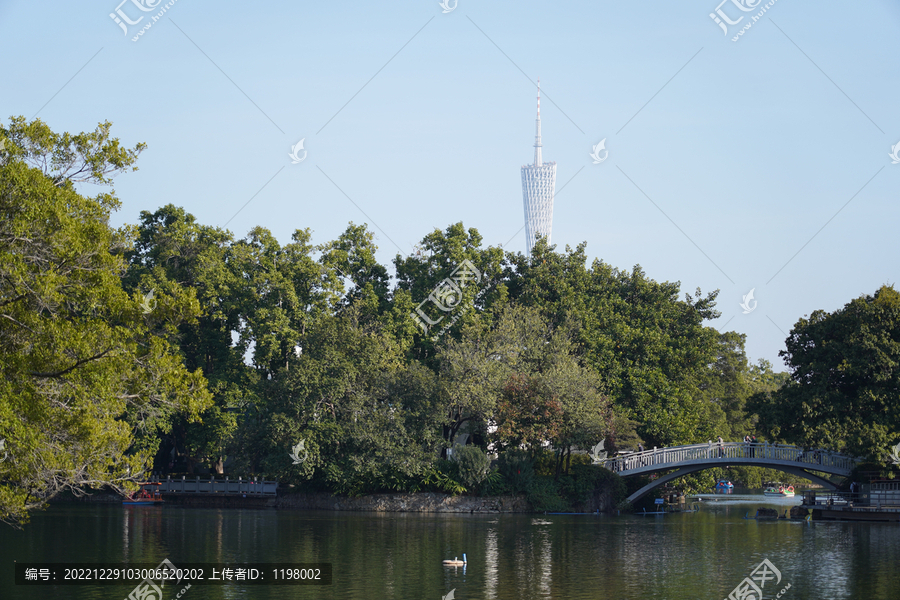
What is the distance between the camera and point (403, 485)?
4575cm

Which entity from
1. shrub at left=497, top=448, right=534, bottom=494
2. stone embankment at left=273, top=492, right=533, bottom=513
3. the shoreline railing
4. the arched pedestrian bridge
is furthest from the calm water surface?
the shoreline railing

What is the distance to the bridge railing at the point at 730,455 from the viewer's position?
4269 cm

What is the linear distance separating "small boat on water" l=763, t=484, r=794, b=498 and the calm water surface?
38591mm

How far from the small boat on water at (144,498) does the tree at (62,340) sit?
102 feet

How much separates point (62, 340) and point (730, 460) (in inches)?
1392

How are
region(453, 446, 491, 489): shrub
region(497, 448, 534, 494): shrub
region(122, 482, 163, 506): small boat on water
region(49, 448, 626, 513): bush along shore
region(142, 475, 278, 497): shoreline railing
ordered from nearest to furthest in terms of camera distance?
1. region(453, 446, 491, 489): shrub
2. region(49, 448, 626, 513): bush along shore
3. region(497, 448, 534, 494): shrub
4. region(122, 482, 163, 506): small boat on water
5. region(142, 475, 278, 497): shoreline railing

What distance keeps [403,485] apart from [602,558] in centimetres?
1944

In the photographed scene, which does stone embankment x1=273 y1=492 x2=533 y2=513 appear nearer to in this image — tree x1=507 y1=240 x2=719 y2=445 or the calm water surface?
the calm water surface

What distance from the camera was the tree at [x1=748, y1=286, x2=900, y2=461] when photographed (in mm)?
39094

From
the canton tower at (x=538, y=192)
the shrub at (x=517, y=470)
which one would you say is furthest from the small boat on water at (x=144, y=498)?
the canton tower at (x=538, y=192)

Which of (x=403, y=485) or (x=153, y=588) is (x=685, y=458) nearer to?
(x=403, y=485)

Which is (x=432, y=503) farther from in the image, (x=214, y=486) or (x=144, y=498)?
(x=144, y=498)

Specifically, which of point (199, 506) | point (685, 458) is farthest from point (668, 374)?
point (199, 506)

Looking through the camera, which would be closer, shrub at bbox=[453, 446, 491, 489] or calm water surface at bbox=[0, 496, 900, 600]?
calm water surface at bbox=[0, 496, 900, 600]
